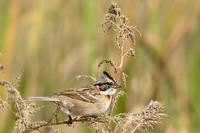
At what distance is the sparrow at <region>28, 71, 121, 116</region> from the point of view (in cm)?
269

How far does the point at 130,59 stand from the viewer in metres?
3.94

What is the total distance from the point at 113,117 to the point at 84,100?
86cm

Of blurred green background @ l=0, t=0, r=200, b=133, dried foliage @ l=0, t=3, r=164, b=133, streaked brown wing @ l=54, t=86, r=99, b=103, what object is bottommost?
dried foliage @ l=0, t=3, r=164, b=133

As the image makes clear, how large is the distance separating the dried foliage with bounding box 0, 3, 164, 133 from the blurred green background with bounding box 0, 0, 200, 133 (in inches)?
62.8

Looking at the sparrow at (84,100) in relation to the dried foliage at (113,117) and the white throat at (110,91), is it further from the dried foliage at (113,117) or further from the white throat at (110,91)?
the dried foliage at (113,117)

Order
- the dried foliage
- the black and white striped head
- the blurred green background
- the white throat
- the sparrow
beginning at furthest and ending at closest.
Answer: the blurred green background, the sparrow, the white throat, the black and white striped head, the dried foliage

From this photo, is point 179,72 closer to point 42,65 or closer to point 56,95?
point 42,65

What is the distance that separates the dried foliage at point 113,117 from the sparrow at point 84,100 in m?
0.50

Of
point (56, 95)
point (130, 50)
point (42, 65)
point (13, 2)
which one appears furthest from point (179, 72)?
point (130, 50)

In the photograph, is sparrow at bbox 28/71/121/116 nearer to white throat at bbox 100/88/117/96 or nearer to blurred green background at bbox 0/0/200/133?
white throat at bbox 100/88/117/96

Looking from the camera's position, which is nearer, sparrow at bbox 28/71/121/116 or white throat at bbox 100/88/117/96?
white throat at bbox 100/88/117/96

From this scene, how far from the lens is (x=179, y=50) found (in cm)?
438

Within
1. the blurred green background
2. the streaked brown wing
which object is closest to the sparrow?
the streaked brown wing

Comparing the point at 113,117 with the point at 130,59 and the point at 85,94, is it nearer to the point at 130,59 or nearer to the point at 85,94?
the point at 85,94
